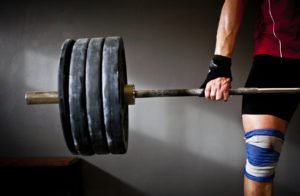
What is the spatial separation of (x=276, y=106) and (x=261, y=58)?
9.1 inches

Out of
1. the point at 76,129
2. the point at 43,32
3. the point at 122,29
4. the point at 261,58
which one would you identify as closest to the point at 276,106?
the point at 261,58

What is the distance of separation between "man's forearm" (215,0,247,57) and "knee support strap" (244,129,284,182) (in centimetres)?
38

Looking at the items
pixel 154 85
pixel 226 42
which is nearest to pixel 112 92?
pixel 226 42

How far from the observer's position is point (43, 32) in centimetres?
197

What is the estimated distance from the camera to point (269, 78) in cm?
108

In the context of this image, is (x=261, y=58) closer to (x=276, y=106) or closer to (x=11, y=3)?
(x=276, y=106)

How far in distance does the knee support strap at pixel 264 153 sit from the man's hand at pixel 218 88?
249 mm

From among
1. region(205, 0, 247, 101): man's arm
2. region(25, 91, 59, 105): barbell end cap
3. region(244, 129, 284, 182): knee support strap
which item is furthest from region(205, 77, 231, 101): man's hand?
region(25, 91, 59, 105): barbell end cap

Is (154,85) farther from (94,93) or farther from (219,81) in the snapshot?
(94,93)

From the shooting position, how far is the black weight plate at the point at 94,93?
0.85 metres

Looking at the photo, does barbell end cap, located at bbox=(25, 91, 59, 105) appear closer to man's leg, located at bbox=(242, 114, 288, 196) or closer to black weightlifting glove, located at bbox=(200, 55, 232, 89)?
black weightlifting glove, located at bbox=(200, 55, 232, 89)

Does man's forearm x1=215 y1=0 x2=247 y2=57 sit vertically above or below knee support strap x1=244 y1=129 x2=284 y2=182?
above

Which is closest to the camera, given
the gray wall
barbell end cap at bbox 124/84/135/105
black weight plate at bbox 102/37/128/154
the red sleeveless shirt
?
black weight plate at bbox 102/37/128/154

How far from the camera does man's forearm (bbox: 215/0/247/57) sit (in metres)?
1.04
